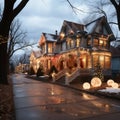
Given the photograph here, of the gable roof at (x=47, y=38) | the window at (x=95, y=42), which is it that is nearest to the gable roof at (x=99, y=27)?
the window at (x=95, y=42)

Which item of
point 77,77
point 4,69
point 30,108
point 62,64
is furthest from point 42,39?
point 30,108

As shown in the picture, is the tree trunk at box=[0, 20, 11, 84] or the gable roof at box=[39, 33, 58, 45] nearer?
the tree trunk at box=[0, 20, 11, 84]

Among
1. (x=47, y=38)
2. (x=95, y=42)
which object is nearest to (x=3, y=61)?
(x=95, y=42)

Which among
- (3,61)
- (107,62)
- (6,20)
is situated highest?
(6,20)

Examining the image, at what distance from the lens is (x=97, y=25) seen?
35375 millimetres

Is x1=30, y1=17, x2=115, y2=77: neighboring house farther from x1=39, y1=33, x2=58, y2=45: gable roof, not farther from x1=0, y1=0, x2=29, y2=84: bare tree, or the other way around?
x1=0, y1=0, x2=29, y2=84: bare tree

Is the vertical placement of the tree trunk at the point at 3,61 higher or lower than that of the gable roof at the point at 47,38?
lower

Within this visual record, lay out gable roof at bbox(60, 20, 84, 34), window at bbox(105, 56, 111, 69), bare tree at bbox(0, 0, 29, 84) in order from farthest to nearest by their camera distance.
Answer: gable roof at bbox(60, 20, 84, 34) < window at bbox(105, 56, 111, 69) < bare tree at bbox(0, 0, 29, 84)

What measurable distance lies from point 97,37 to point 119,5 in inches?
741

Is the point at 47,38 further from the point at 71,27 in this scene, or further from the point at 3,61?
the point at 3,61

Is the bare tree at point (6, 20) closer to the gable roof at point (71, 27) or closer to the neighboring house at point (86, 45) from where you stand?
the neighboring house at point (86, 45)

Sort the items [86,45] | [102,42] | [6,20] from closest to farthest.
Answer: [6,20]
[86,45]
[102,42]

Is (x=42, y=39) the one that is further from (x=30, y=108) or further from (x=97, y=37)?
(x=30, y=108)

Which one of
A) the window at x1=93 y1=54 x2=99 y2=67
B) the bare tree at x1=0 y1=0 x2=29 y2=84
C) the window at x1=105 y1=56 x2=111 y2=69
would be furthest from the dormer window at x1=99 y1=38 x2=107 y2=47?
the bare tree at x1=0 y1=0 x2=29 y2=84
